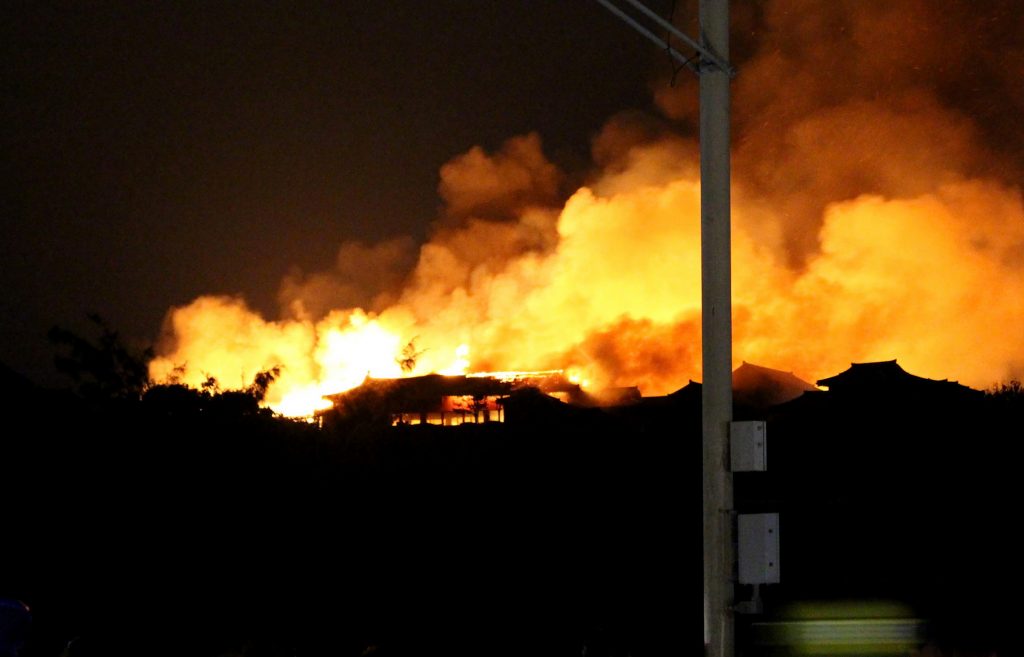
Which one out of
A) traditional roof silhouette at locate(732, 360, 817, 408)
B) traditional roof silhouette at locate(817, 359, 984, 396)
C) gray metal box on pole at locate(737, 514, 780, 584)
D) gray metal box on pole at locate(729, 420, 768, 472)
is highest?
traditional roof silhouette at locate(732, 360, 817, 408)

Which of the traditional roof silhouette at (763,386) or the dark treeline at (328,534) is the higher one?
the traditional roof silhouette at (763,386)

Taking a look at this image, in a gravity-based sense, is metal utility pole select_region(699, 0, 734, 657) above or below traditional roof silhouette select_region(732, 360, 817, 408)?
below

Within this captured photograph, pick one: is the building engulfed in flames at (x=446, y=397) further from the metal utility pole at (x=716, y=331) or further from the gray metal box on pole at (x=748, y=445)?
the gray metal box on pole at (x=748, y=445)

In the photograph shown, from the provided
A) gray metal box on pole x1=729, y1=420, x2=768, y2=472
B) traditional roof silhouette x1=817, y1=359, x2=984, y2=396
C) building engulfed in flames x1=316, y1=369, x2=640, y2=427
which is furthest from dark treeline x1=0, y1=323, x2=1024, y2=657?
building engulfed in flames x1=316, y1=369, x2=640, y2=427

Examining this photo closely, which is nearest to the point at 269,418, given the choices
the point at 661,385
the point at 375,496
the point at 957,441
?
the point at 375,496

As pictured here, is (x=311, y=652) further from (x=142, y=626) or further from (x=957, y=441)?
(x=957, y=441)

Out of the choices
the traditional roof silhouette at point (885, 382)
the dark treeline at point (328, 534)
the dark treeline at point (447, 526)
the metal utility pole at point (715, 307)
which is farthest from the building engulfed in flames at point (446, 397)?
the metal utility pole at point (715, 307)

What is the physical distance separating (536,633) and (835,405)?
59.4ft

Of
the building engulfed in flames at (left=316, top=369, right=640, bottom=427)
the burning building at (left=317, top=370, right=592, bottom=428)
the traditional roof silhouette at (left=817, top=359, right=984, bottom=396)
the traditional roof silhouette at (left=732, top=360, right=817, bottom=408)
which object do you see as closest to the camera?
the traditional roof silhouette at (left=817, top=359, right=984, bottom=396)

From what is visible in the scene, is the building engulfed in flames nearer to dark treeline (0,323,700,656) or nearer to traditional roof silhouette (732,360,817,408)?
traditional roof silhouette (732,360,817,408)

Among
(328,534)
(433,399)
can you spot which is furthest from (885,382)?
(328,534)

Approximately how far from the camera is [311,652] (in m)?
15.8

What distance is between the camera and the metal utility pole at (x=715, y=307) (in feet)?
27.3

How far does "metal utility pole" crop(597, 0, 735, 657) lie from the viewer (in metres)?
8.33
